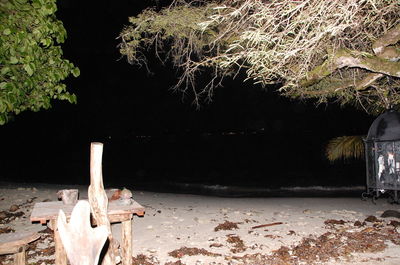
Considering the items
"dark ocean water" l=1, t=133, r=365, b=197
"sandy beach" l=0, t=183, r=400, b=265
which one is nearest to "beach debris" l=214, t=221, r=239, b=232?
"sandy beach" l=0, t=183, r=400, b=265

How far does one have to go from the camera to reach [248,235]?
7262 millimetres

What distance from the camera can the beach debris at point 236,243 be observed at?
20.7ft

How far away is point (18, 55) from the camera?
15.7ft

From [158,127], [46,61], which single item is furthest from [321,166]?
[158,127]

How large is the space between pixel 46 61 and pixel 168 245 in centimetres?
428

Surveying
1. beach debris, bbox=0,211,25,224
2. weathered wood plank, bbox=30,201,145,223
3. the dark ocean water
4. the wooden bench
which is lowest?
the dark ocean water

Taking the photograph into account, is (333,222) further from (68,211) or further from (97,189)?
(97,189)

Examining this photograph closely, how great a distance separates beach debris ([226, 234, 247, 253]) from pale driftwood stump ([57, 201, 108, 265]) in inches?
184

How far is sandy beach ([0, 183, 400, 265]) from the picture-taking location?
5895 millimetres

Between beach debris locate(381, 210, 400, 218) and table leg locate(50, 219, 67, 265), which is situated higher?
table leg locate(50, 219, 67, 265)

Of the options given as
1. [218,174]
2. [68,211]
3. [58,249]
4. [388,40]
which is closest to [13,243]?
[58,249]

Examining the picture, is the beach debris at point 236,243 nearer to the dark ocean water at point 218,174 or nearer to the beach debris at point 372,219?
the beach debris at point 372,219

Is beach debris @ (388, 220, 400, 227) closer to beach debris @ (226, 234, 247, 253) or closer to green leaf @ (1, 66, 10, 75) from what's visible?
beach debris @ (226, 234, 247, 253)

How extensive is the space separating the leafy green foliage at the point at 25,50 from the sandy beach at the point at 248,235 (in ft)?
10.2
